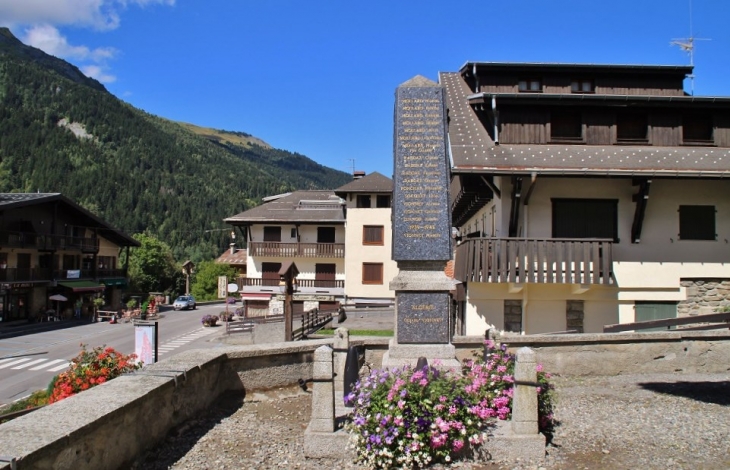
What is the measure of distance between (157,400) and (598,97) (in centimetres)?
1458

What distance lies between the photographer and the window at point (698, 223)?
1546cm

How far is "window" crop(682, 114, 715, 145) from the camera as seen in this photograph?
55.6 ft

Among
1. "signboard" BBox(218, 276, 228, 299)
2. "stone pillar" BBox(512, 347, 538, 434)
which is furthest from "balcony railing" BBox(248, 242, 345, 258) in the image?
"stone pillar" BBox(512, 347, 538, 434)

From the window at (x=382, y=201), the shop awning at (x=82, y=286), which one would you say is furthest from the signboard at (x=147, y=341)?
the shop awning at (x=82, y=286)

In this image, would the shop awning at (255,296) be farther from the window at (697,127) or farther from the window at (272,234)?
the window at (697,127)

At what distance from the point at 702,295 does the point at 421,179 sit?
A: 10529mm

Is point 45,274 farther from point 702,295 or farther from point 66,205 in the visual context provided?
point 702,295

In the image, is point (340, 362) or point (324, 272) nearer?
point (340, 362)

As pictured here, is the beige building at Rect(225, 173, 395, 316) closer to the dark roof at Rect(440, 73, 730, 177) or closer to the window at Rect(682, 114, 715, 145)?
the dark roof at Rect(440, 73, 730, 177)

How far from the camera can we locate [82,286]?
4919 centimetres

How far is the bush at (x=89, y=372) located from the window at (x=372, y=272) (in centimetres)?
3528

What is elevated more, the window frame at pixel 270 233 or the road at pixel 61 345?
the window frame at pixel 270 233

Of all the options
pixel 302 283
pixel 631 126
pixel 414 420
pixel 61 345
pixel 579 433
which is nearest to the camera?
pixel 414 420

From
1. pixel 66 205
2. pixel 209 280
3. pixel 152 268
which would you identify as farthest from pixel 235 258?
pixel 66 205
